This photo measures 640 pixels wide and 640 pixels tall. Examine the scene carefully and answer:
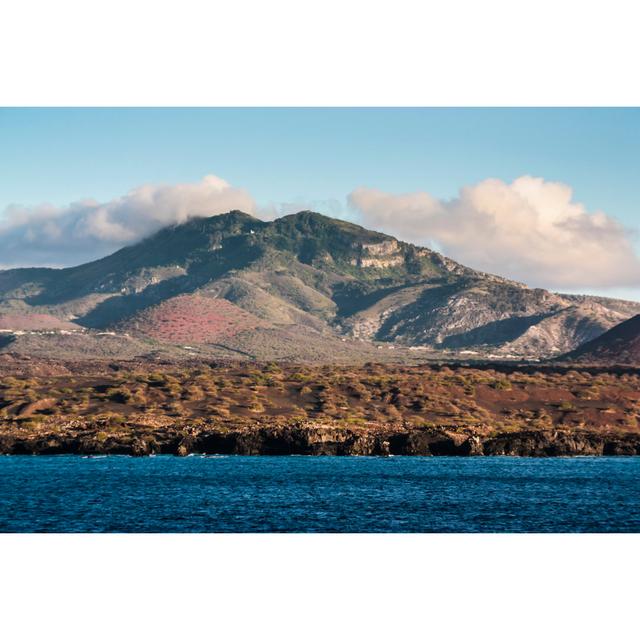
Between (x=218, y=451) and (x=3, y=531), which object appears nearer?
(x=3, y=531)

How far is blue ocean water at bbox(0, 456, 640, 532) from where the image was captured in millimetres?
89875

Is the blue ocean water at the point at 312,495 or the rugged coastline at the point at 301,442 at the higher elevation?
the rugged coastline at the point at 301,442

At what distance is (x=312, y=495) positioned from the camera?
350 ft

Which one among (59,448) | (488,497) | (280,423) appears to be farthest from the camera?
(280,423)

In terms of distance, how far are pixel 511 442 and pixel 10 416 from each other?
80094 mm

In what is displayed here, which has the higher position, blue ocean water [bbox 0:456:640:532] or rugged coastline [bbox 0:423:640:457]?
rugged coastline [bbox 0:423:640:457]

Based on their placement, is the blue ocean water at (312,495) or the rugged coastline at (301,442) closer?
the blue ocean water at (312,495)

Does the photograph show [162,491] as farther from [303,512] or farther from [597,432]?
[597,432]

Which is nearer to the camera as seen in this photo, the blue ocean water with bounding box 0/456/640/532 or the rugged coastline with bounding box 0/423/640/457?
the blue ocean water with bounding box 0/456/640/532

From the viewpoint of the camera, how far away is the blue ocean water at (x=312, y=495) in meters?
89.9

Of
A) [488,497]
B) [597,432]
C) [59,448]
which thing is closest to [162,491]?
[488,497]

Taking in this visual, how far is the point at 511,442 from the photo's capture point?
169 meters

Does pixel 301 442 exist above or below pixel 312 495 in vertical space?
above

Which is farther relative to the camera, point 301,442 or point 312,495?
point 301,442
